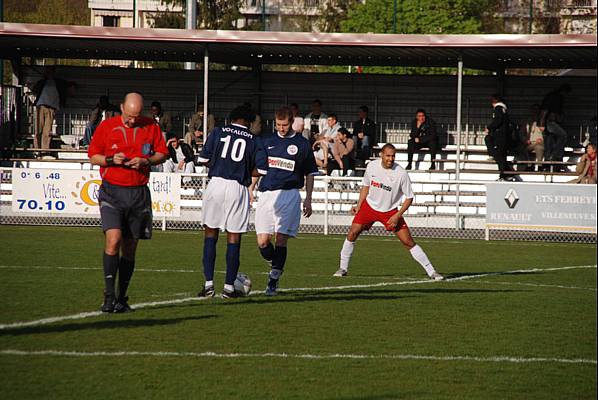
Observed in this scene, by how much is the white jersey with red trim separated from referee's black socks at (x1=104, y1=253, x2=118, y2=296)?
5256mm

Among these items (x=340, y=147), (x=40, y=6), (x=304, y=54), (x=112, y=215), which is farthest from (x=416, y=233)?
(x=40, y=6)

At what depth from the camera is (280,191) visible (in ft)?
42.0

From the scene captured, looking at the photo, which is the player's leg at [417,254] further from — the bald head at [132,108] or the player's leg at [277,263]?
the bald head at [132,108]

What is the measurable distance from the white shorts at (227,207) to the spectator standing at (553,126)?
17.5 metres

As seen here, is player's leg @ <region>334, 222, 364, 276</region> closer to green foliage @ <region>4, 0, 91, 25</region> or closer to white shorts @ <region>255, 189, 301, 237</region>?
white shorts @ <region>255, 189, 301, 237</region>

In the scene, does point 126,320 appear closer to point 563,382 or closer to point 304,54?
point 563,382

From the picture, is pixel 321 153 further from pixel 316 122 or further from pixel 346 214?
pixel 346 214

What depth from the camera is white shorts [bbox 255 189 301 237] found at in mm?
12719

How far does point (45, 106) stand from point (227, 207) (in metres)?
18.8

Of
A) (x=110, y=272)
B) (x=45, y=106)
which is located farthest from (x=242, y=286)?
(x=45, y=106)

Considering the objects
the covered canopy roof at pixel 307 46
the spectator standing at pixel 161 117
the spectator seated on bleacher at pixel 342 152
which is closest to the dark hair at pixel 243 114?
the covered canopy roof at pixel 307 46

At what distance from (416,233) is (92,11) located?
51.8m

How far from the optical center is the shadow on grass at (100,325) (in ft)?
31.6

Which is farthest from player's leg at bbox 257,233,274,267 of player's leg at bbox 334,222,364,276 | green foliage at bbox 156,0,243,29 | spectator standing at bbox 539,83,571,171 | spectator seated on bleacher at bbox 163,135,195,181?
green foliage at bbox 156,0,243,29
